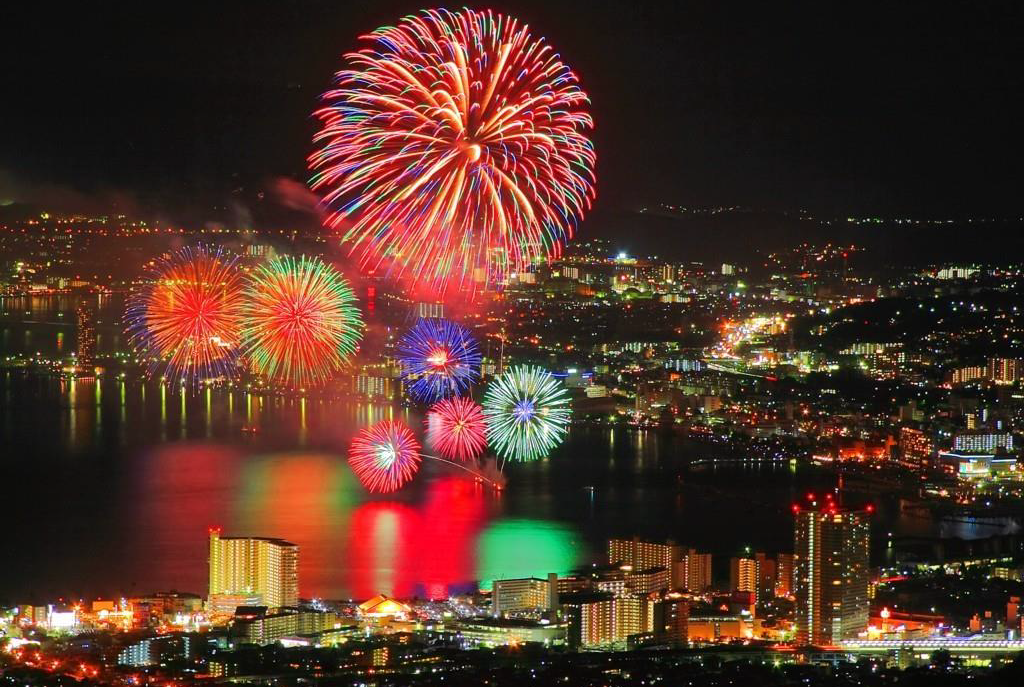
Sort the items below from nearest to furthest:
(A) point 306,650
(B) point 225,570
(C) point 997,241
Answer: (A) point 306,650 → (B) point 225,570 → (C) point 997,241

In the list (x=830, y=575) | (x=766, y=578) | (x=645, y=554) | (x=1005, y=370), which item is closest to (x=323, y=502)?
(x=645, y=554)

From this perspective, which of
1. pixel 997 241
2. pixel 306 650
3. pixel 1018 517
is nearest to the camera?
pixel 306 650

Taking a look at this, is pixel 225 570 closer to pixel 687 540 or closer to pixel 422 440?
pixel 687 540

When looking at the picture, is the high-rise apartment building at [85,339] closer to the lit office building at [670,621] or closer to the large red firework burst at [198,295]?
the large red firework burst at [198,295]

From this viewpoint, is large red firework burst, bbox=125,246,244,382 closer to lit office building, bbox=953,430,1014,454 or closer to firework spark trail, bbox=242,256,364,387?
firework spark trail, bbox=242,256,364,387

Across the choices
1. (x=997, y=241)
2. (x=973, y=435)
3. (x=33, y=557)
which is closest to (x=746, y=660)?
(x=33, y=557)

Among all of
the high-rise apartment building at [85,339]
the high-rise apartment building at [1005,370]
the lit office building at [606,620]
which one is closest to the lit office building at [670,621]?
the lit office building at [606,620]

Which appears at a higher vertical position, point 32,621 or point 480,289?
point 480,289
